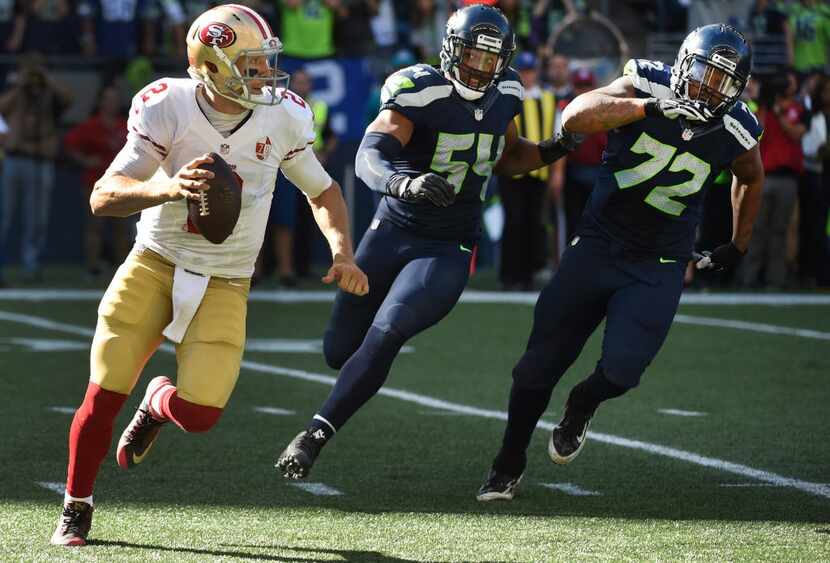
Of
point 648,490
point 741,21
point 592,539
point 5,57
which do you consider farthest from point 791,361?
point 5,57

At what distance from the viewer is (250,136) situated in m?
5.15

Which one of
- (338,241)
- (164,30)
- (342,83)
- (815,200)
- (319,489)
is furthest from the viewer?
(164,30)

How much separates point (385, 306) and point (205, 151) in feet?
3.41

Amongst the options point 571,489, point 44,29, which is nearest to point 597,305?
point 571,489

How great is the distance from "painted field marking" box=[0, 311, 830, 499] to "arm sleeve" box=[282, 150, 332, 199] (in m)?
2.02

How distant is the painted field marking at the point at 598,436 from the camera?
241 inches

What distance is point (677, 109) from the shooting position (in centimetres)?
554

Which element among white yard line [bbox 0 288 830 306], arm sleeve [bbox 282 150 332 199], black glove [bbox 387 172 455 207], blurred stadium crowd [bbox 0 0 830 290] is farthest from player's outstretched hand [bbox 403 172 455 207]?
blurred stadium crowd [bbox 0 0 830 290]

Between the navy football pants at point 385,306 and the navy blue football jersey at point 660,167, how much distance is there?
579mm

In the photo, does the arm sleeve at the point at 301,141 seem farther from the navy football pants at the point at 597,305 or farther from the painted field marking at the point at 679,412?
the painted field marking at the point at 679,412

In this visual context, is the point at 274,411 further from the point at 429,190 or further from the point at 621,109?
the point at 621,109

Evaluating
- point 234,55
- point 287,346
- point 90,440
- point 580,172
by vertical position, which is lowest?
point 287,346

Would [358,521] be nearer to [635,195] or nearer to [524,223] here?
[635,195]

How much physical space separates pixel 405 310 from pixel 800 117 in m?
8.87
